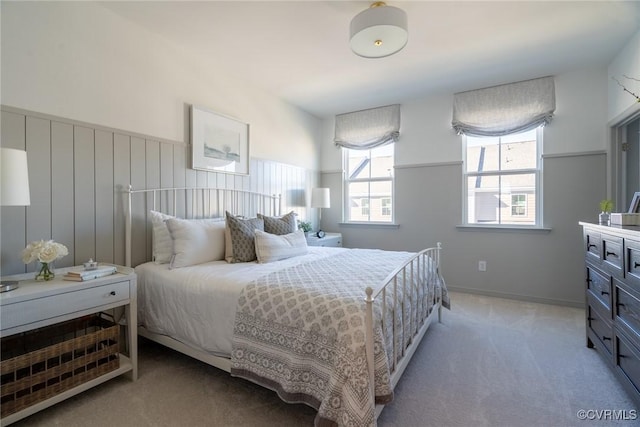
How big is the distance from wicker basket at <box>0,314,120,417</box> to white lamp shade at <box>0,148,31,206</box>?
0.78 m

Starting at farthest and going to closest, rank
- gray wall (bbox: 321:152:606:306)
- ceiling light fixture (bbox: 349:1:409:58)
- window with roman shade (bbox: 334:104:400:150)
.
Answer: window with roman shade (bbox: 334:104:400:150) < gray wall (bbox: 321:152:606:306) < ceiling light fixture (bbox: 349:1:409:58)

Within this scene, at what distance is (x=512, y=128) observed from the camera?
11.0ft

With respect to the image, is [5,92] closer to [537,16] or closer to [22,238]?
[22,238]

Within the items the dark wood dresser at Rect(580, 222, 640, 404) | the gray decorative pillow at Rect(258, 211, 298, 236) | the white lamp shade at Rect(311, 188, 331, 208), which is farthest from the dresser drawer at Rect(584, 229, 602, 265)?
the white lamp shade at Rect(311, 188, 331, 208)

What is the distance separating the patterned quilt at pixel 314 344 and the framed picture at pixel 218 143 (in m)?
1.64

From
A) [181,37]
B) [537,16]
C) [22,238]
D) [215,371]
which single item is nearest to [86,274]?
[22,238]

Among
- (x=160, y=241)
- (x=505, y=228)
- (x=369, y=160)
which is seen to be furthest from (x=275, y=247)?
(x=505, y=228)

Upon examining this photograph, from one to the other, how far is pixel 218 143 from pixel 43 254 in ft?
5.78

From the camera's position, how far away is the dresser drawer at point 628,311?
1.51 meters

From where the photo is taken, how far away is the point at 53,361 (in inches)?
67.2

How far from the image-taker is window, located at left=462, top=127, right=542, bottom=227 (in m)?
3.41

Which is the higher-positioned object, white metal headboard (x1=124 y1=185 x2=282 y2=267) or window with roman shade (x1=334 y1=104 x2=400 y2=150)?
window with roman shade (x1=334 y1=104 x2=400 y2=150)

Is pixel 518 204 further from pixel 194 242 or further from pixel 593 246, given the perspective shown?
pixel 194 242

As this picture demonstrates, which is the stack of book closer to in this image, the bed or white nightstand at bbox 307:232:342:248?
the bed
